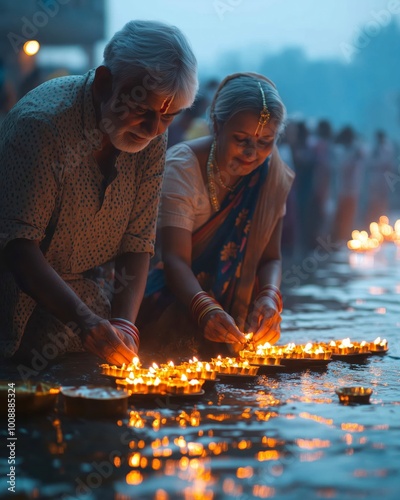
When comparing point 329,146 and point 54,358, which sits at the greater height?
point 329,146

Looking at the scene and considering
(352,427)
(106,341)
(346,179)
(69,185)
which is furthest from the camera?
(346,179)

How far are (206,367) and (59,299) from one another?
2.53 feet

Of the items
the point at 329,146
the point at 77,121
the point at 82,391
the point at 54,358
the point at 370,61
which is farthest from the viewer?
the point at 370,61

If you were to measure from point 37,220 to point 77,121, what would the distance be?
1.78ft

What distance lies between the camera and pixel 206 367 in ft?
14.2

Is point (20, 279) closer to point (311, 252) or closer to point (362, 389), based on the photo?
point (362, 389)

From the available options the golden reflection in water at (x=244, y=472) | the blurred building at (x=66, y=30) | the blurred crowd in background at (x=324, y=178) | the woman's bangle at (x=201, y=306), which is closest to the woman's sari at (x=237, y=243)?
the woman's bangle at (x=201, y=306)

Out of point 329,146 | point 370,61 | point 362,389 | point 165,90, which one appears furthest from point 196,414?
point 370,61

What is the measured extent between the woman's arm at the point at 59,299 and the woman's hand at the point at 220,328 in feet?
2.62

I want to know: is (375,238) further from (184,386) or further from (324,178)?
(184,386)

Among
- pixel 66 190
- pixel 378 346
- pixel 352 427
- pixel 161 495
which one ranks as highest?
pixel 66 190

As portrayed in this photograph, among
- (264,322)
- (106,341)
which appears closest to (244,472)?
(106,341)

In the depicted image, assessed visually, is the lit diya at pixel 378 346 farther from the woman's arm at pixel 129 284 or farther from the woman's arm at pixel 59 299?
the woman's arm at pixel 59 299

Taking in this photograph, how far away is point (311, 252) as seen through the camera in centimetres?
1552
